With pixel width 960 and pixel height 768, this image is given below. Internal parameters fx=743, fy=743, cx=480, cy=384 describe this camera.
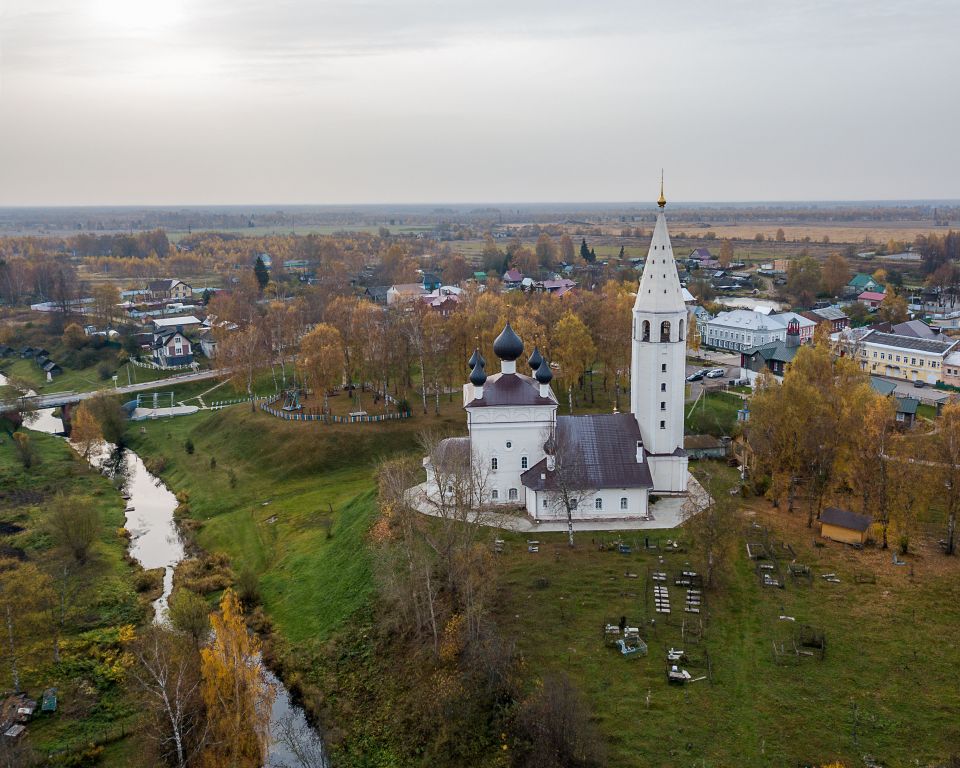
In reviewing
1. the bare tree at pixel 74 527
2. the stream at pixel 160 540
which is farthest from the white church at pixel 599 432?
the bare tree at pixel 74 527

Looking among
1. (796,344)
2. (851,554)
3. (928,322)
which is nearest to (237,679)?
(851,554)

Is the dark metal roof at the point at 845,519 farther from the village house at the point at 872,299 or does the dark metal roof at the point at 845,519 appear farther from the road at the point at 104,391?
the village house at the point at 872,299

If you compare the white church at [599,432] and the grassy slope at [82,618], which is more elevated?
the white church at [599,432]

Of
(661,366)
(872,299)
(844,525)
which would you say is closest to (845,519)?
(844,525)

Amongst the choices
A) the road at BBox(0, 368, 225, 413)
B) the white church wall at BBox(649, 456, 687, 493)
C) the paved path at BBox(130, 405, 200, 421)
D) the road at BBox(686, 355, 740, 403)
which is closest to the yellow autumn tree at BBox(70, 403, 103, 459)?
the paved path at BBox(130, 405, 200, 421)

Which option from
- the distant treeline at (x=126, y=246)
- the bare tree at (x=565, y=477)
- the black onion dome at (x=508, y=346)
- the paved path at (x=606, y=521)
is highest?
the distant treeline at (x=126, y=246)

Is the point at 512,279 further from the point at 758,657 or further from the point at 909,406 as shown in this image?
the point at 758,657

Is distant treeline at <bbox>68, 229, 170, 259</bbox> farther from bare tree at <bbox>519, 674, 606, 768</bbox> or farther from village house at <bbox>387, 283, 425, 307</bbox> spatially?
bare tree at <bbox>519, 674, 606, 768</bbox>
